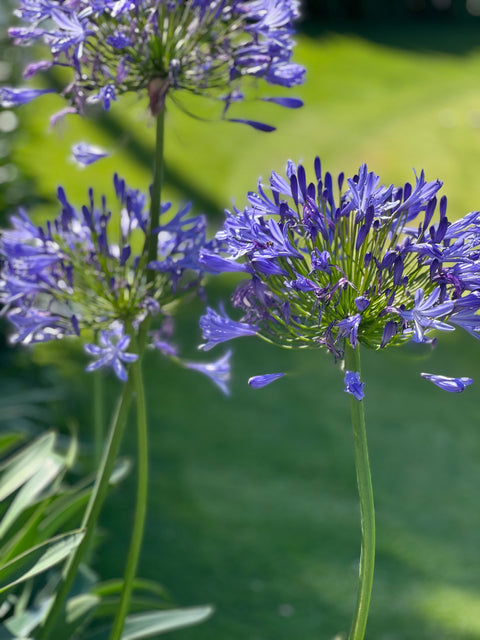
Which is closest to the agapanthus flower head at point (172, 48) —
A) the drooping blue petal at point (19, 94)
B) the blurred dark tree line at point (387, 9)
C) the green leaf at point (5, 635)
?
the drooping blue petal at point (19, 94)

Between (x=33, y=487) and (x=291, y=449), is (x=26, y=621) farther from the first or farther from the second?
(x=291, y=449)

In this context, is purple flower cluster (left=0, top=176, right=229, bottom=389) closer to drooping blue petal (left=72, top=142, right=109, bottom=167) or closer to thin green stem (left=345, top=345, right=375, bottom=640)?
drooping blue petal (left=72, top=142, right=109, bottom=167)

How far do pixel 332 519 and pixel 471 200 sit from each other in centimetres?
393

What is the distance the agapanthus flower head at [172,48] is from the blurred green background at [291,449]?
17 centimetres

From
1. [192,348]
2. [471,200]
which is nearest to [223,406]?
[192,348]

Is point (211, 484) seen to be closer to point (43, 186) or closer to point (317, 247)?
point (317, 247)

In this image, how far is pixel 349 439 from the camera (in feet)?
15.4

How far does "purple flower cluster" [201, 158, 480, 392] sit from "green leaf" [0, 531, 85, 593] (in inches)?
24.5

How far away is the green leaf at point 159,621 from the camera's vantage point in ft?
7.49

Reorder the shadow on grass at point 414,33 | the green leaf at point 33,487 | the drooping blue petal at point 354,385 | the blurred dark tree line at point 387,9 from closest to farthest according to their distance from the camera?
1. the drooping blue petal at point 354,385
2. the green leaf at point 33,487
3. the shadow on grass at point 414,33
4. the blurred dark tree line at point 387,9

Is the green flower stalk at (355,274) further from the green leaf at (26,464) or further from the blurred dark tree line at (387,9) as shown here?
the blurred dark tree line at (387,9)

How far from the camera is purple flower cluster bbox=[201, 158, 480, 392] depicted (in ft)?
4.41

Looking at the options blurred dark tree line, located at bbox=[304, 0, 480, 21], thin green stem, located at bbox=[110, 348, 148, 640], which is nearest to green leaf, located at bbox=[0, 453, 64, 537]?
thin green stem, located at bbox=[110, 348, 148, 640]

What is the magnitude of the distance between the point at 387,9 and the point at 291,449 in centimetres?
868
